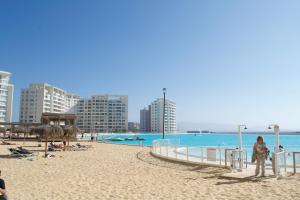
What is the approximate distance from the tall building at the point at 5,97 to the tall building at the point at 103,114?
5099 centimetres

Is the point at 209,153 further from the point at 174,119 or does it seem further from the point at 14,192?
the point at 174,119

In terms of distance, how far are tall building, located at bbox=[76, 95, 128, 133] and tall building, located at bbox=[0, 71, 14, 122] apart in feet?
167

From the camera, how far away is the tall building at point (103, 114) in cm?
14462

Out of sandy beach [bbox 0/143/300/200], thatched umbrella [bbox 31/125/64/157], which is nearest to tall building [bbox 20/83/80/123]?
thatched umbrella [bbox 31/125/64/157]

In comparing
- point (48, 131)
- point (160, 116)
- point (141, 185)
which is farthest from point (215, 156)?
point (160, 116)

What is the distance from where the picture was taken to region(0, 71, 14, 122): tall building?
92750 millimetres

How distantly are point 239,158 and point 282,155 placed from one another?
1712 mm

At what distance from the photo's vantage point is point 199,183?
29.2 feet

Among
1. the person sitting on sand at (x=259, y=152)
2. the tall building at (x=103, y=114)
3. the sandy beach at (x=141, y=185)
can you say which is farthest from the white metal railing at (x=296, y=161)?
the tall building at (x=103, y=114)

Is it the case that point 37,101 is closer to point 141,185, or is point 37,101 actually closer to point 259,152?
point 141,185

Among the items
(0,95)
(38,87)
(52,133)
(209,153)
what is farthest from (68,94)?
(209,153)

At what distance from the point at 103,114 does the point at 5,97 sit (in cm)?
5723

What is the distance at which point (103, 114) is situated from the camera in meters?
145

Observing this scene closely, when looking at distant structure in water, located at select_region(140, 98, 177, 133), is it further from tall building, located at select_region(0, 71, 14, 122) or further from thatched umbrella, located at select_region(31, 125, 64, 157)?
thatched umbrella, located at select_region(31, 125, 64, 157)
